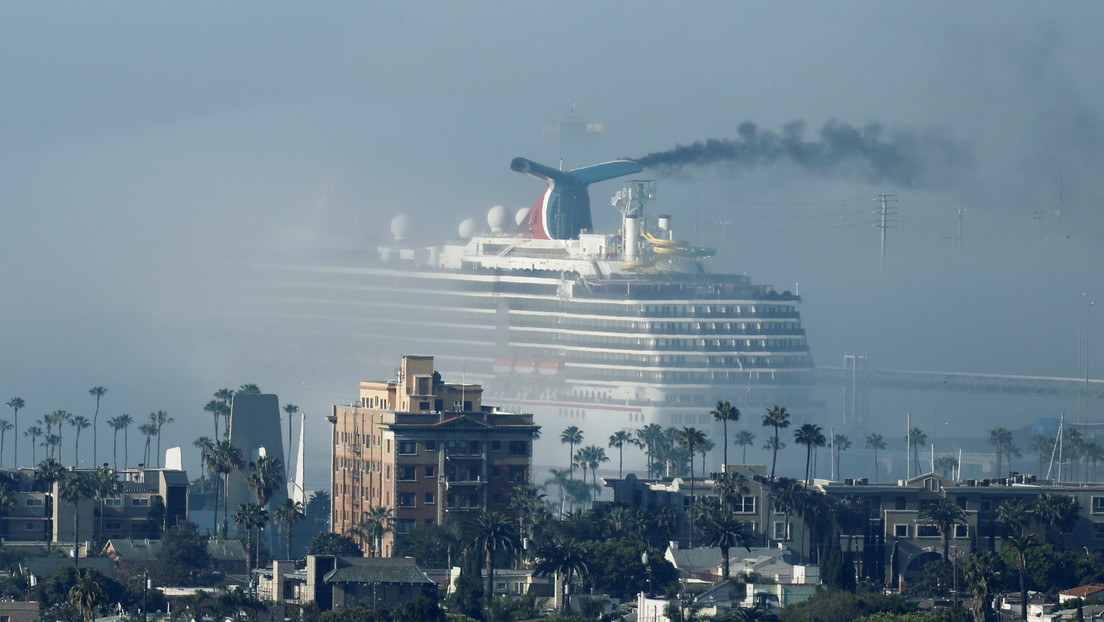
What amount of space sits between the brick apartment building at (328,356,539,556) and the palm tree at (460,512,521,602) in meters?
20.0

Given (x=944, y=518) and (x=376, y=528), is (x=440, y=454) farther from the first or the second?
(x=944, y=518)

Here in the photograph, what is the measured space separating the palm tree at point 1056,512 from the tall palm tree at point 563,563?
26.0 meters

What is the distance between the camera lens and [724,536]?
118 meters

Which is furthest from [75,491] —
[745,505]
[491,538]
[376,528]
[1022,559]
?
[1022,559]

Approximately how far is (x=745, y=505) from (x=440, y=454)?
15667mm

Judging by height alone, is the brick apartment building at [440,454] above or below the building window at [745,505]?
above

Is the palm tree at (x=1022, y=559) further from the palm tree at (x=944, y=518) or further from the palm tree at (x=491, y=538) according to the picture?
the palm tree at (x=491, y=538)

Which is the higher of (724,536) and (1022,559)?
(724,536)

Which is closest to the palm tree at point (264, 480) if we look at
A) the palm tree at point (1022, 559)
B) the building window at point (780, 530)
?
the building window at point (780, 530)

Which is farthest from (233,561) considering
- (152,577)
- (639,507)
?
(639,507)

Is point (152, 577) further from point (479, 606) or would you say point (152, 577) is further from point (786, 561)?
point (786, 561)

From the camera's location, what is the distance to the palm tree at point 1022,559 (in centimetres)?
10600

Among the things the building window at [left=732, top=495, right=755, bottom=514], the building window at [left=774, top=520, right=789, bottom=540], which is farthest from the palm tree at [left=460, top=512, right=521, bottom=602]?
the building window at [left=774, top=520, right=789, bottom=540]

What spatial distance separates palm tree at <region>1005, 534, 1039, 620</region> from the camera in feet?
348
